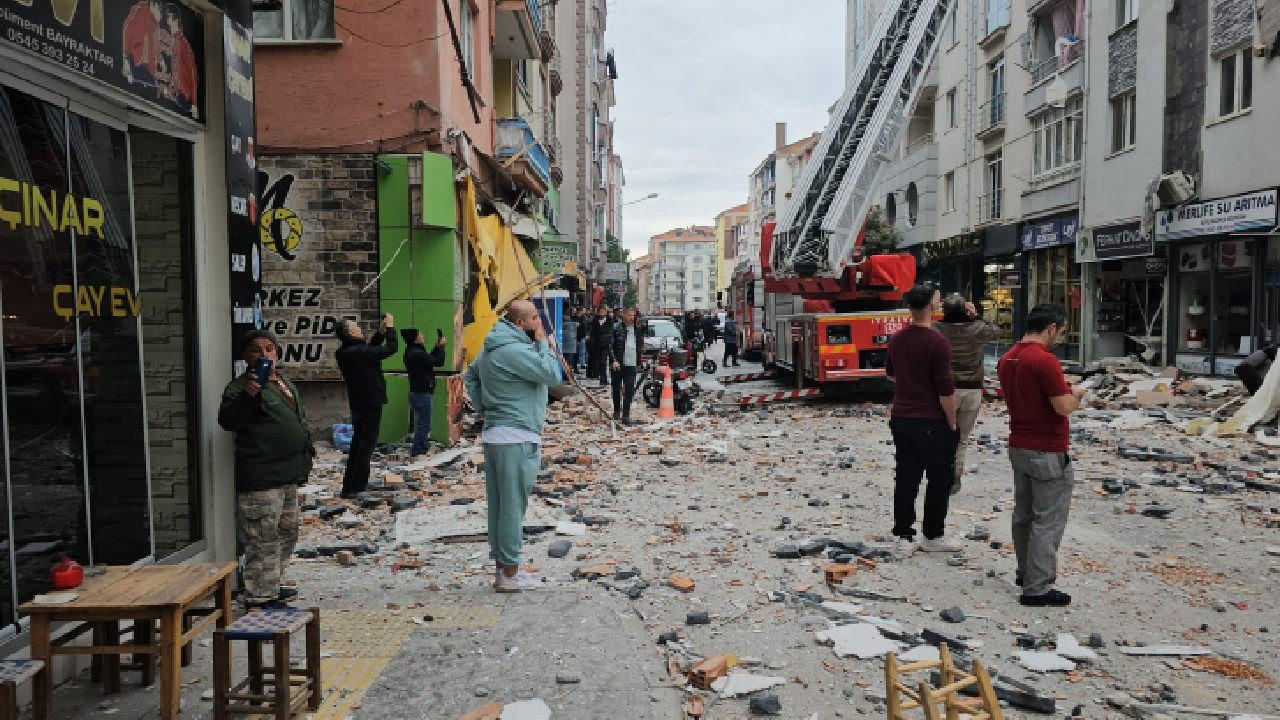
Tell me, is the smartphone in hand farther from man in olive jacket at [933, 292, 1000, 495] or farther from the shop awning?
the shop awning

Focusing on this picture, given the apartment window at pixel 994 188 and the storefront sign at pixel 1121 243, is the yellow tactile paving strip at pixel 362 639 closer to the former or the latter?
the storefront sign at pixel 1121 243

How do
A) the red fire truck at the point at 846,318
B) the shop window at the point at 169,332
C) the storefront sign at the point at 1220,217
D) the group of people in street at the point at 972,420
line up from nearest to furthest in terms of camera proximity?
1. the group of people in street at the point at 972,420
2. the shop window at the point at 169,332
3. the red fire truck at the point at 846,318
4. the storefront sign at the point at 1220,217

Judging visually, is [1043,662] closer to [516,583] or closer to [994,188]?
[516,583]

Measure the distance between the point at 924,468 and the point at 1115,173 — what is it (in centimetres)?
1899

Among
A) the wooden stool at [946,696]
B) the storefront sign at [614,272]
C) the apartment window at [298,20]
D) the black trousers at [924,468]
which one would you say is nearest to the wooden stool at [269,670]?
the wooden stool at [946,696]

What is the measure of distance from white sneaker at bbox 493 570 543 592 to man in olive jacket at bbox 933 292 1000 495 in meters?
4.22

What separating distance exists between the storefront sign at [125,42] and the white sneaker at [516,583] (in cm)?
360

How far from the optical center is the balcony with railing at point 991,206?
29.8m

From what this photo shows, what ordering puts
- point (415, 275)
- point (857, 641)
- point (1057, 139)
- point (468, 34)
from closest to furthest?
1. point (857, 641)
2. point (415, 275)
3. point (468, 34)
4. point (1057, 139)

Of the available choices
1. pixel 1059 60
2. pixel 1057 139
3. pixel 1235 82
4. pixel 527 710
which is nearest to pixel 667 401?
pixel 527 710

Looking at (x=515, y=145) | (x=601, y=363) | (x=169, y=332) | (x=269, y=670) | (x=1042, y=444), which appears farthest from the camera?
(x=601, y=363)

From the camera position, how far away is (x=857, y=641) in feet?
16.6

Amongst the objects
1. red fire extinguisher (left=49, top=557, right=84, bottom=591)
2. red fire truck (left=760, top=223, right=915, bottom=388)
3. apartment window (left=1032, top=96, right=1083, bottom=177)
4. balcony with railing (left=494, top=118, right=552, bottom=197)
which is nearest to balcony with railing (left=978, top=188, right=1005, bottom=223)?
apartment window (left=1032, top=96, right=1083, bottom=177)

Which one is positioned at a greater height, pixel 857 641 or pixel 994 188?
pixel 994 188
